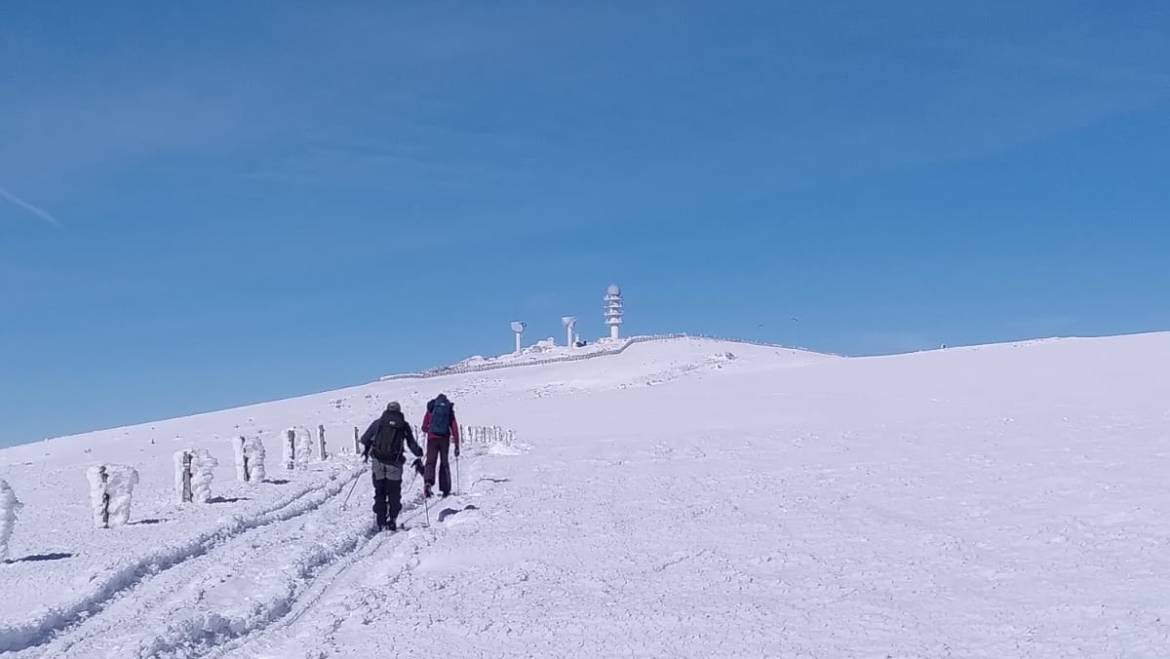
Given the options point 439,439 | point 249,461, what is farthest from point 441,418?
point 249,461

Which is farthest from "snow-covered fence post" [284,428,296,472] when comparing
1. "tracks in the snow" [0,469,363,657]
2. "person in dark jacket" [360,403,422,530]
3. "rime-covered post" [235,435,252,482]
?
"person in dark jacket" [360,403,422,530]

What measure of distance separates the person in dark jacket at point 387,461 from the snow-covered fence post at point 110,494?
3071 mm

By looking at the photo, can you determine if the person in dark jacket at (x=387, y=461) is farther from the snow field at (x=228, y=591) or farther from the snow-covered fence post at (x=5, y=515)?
the snow-covered fence post at (x=5, y=515)

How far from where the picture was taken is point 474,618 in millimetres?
8719

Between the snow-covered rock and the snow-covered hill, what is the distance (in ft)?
1.40

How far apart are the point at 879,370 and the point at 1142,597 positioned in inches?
1702

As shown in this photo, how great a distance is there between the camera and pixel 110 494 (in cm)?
1433

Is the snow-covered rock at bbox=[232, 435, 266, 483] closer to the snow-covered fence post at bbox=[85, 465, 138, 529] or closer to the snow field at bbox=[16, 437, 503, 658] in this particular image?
the snow-covered fence post at bbox=[85, 465, 138, 529]

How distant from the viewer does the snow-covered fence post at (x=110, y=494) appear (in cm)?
1420

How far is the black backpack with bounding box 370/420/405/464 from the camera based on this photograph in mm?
14258

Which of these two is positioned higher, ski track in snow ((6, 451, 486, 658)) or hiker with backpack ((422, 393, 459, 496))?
hiker with backpack ((422, 393, 459, 496))

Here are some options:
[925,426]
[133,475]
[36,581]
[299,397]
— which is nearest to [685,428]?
[925,426]

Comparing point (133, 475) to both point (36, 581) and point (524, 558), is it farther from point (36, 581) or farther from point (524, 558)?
point (524, 558)

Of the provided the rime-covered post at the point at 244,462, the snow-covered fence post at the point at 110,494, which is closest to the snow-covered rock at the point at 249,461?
the rime-covered post at the point at 244,462
